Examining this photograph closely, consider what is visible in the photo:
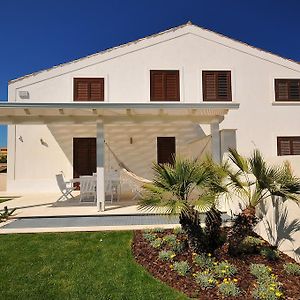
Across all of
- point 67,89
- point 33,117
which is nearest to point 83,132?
point 67,89

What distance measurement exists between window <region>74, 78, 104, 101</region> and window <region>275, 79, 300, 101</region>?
9.45 metres

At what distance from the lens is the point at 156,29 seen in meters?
16.2

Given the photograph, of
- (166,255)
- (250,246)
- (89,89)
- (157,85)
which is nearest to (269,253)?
(250,246)

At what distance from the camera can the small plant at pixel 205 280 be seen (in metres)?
4.42

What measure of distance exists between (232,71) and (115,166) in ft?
26.3

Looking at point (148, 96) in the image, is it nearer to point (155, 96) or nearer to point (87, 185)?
point (155, 96)

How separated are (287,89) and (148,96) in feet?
24.9

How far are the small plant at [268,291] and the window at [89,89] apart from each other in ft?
40.6

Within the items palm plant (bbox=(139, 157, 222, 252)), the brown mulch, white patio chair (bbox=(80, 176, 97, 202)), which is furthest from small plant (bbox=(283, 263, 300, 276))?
white patio chair (bbox=(80, 176, 97, 202))

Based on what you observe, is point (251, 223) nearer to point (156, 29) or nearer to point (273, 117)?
point (273, 117)

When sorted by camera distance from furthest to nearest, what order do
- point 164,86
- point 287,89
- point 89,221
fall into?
point 287,89
point 164,86
point 89,221

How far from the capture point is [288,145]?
1552cm

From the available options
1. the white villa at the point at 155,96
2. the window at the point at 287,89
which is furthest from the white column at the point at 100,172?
the window at the point at 287,89

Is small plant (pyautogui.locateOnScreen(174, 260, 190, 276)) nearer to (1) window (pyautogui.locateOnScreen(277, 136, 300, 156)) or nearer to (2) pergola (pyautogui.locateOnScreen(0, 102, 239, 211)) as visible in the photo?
(2) pergola (pyautogui.locateOnScreen(0, 102, 239, 211))
